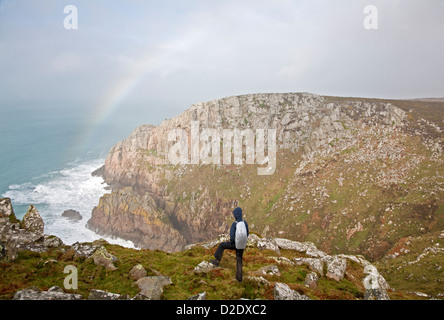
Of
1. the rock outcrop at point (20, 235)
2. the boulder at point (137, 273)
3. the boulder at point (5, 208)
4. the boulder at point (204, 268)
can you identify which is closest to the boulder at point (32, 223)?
the rock outcrop at point (20, 235)

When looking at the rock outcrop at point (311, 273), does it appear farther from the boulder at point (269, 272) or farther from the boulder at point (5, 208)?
the boulder at point (5, 208)

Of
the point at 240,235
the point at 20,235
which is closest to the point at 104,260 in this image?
the point at 20,235

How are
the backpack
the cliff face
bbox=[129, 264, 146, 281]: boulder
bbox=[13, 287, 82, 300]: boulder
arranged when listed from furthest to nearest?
the cliff face
bbox=[129, 264, 146, 281]: boulder
the backpack
bbox=[13, 287, 82, 300]: boulder

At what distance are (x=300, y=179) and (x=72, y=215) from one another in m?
86.9

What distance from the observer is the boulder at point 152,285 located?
10.2 meters

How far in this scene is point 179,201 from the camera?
85.8 m

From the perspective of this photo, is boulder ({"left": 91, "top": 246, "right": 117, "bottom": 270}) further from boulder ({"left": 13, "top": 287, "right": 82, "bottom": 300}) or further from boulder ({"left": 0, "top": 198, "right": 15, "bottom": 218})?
boulder ({"left": 0, "top": 198, "right": 15, "bottom": 218})

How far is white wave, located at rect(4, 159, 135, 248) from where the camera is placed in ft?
239

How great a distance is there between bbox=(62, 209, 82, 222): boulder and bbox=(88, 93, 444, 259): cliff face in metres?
7.24

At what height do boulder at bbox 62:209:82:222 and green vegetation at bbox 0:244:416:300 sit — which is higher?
green vegetation at bbox 0:244:416:300

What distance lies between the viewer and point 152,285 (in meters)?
11.0

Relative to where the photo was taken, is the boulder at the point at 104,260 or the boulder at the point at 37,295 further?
the boulder at the point at 104,260

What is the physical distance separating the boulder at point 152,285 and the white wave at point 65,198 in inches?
2679

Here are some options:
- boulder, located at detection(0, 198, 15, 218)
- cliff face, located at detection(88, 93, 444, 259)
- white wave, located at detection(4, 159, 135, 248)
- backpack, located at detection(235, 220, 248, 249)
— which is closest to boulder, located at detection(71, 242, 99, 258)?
boulder, located at detection(0, 198, 15, 218)
